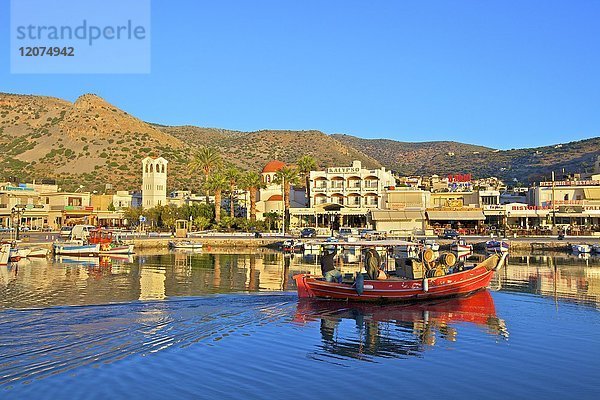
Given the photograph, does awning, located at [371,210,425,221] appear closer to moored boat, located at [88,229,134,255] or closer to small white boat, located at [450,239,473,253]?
small white boat, located at [450,239,473,253]

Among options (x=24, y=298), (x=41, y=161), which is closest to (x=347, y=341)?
(x=24, y=298)

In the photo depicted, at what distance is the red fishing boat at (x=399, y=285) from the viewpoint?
95.5 feet

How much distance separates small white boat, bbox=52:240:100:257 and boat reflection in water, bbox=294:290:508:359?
132ft

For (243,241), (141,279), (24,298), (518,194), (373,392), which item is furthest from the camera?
(518,194)

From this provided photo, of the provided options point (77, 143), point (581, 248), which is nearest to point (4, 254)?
point (581, 248)

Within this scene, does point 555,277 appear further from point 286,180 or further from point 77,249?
point 286,180

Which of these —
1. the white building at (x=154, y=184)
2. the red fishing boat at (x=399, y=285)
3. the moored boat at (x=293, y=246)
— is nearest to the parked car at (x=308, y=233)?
the moored boat at (x=293, y=246)

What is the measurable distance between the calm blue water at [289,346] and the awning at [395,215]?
162 ft

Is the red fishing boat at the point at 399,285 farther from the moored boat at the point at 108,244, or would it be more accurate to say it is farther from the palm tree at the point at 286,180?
the palm tree at the point at 286,180

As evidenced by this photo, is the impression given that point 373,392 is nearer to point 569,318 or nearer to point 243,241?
point 569,318

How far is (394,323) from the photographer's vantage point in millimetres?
25750

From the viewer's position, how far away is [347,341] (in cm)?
2241

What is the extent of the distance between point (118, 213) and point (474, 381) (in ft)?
306

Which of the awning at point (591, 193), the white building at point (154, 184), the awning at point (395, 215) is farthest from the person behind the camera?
the white building at point (154, 184)
